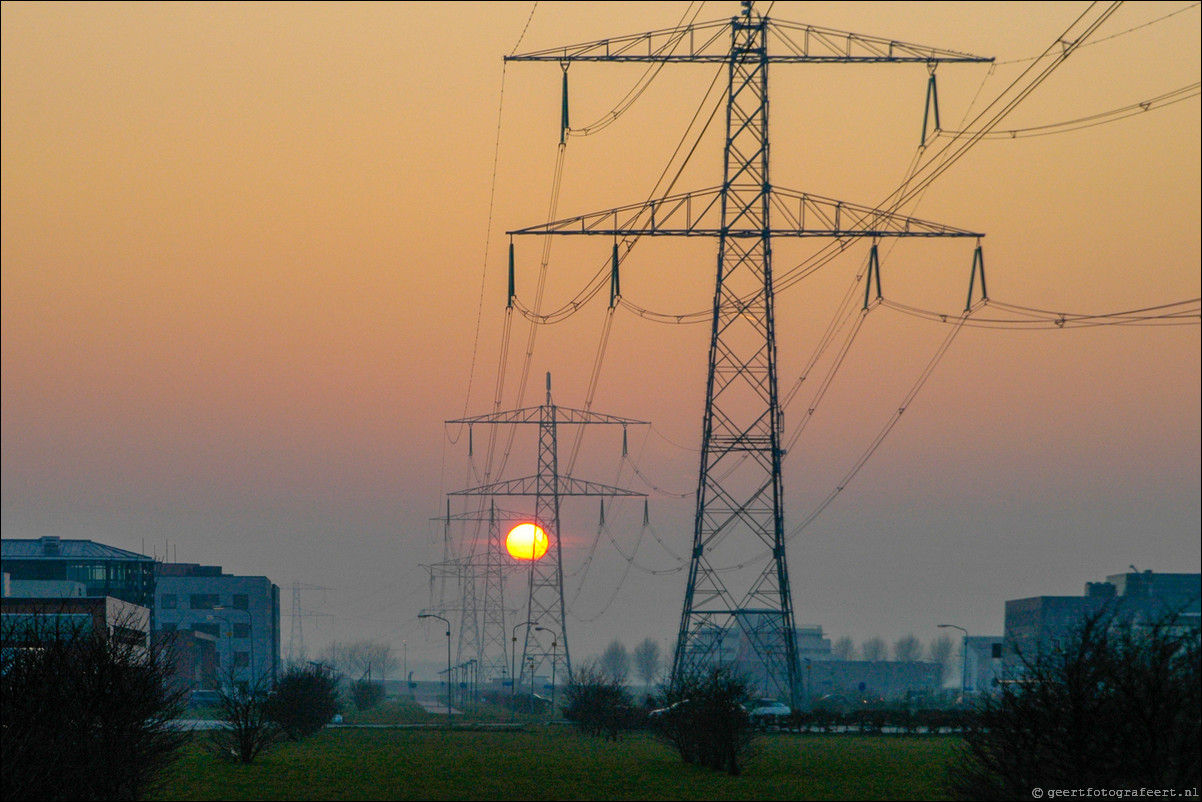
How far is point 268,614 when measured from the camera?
16650 cm

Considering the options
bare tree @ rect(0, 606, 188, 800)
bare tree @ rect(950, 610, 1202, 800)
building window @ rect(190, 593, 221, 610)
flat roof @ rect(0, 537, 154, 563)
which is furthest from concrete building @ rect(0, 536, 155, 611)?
bare tree @ rect(950, 610, 1202, 800)

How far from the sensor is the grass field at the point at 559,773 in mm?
31094

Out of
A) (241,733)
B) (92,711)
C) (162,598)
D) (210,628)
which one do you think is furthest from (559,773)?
(162,598)

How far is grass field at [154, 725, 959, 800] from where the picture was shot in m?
31.1

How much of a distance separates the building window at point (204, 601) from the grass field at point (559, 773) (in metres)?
108

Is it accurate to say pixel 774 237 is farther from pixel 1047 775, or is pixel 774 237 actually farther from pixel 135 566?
pixel 135 566

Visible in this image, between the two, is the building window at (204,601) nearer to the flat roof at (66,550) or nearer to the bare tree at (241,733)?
the flat roof at (66,550)

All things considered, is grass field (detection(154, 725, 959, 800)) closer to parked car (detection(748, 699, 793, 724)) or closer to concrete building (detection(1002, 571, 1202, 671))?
parked car (detection(748, 699, 793, 724))

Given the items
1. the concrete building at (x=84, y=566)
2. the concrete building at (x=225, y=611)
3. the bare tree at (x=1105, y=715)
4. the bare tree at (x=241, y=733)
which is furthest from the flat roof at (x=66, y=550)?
the bare tree at (x=1105, y=715)

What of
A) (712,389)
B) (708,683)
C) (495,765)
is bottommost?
(495,765)

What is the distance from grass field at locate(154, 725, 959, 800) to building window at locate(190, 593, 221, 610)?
4268 inches

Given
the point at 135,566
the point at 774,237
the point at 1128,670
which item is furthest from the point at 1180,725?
the point at 135,566

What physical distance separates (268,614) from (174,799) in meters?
141

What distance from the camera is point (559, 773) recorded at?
3769 centimetres
